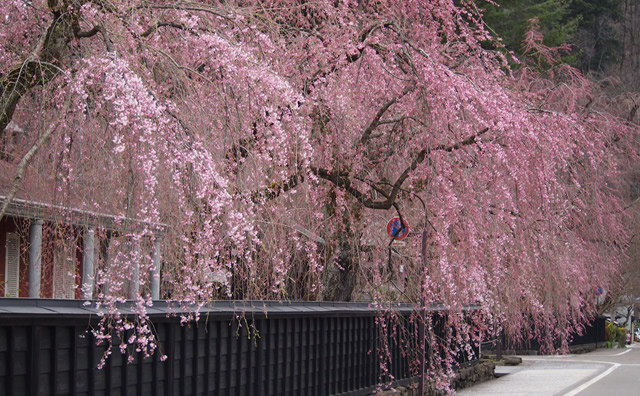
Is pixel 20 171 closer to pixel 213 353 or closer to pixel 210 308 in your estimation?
pixel 210 308

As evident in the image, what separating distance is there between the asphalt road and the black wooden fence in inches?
173

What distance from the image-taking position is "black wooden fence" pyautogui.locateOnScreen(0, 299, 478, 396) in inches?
225

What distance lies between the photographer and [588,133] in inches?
563

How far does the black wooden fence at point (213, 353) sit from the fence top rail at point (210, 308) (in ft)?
0.04

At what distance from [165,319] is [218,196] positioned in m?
1.87

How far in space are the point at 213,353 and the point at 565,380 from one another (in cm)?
1341

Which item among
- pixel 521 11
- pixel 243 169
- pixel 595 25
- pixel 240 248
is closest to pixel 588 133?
pixel 243 169

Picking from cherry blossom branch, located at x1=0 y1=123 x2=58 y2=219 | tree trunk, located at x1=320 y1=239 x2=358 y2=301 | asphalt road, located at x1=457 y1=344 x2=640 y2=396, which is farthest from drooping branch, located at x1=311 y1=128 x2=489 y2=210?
asphalt road, located at x1=457 y1=344 x2=640 y2=396

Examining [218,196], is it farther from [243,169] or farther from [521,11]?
[521,11]

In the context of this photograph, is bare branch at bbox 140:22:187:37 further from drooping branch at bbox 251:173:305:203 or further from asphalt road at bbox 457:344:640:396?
asphalt road at bbox 457:344:640:396

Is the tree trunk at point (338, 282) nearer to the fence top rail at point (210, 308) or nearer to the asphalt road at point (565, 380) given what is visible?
the fence top rail at point (210, 308)

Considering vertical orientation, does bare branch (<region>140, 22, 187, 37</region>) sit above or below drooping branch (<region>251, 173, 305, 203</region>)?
above

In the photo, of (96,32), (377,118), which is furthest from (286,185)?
(96,32)

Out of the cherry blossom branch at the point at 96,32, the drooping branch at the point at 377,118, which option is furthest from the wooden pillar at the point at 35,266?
the cherry blossom branch at the point at 96,32
